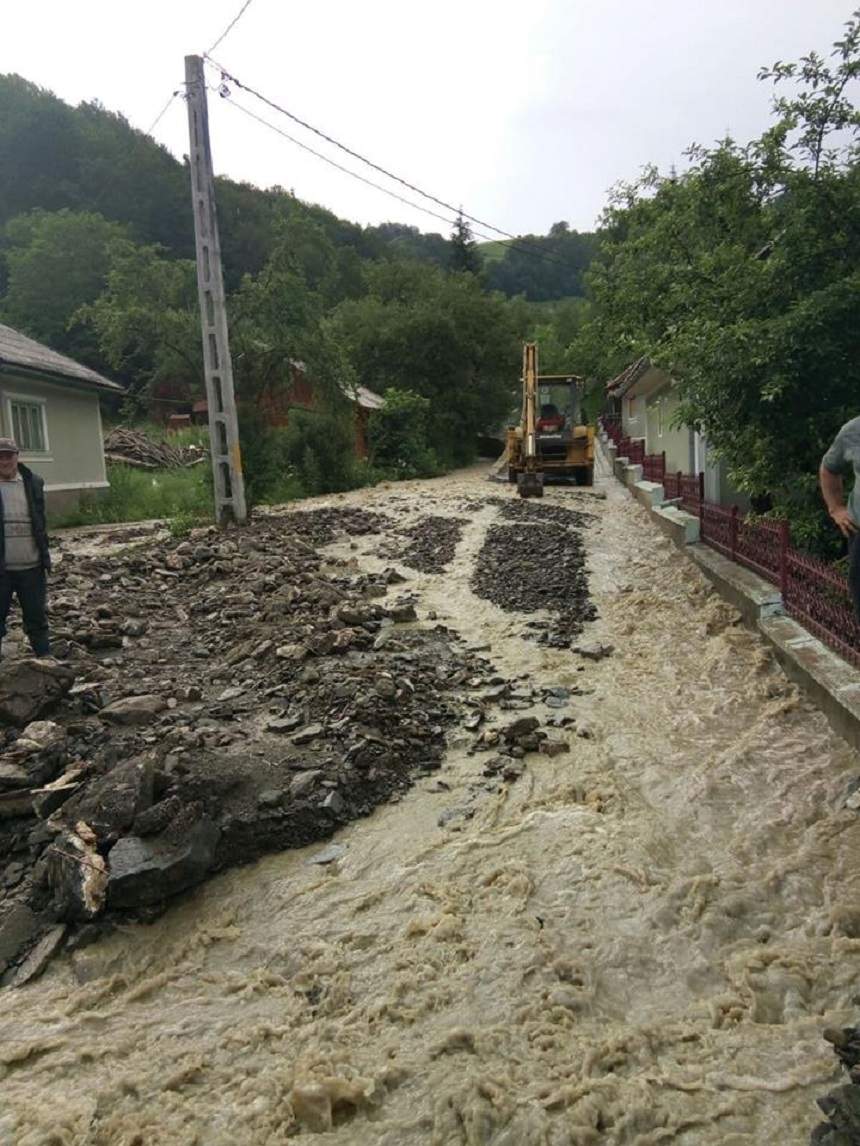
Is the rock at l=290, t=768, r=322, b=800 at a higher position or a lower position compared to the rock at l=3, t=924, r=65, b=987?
higher

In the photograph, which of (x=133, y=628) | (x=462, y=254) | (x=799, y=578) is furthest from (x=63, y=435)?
(x=462, y=254)

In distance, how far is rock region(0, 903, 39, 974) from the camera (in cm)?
333

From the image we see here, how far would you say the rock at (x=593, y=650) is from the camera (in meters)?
7.01

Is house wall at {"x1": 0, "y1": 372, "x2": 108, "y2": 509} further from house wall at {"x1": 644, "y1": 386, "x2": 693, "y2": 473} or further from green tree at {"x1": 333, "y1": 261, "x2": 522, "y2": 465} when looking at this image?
green tree at {"x1": 333, "y1": 261, "x2": 522, "y2": 465}

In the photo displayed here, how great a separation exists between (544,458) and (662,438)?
10.1 ft

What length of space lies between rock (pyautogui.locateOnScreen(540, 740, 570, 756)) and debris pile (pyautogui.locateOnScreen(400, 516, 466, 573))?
5.36 metres

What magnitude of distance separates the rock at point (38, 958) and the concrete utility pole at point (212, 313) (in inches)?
425

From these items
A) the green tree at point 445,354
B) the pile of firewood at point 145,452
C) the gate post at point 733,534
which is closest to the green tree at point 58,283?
the green tree at point 445,354

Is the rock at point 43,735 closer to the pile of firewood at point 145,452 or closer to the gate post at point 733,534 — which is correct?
the gate post at point 733,534

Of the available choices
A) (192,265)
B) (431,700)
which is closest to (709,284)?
(431,700)

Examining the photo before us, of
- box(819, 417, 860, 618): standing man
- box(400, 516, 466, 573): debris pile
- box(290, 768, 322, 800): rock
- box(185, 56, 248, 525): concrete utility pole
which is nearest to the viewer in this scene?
box(819, 417, 860, 618): standing man

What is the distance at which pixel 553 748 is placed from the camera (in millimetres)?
5070

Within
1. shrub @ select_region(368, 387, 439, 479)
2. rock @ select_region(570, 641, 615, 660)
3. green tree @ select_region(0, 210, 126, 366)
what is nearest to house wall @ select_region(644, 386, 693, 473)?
rock @ select_region(570, 641, 615, 660)

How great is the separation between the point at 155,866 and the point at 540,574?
23.3 feet
